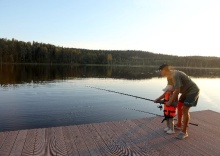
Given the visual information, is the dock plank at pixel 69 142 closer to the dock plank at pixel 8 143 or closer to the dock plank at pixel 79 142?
the dock plank at pixel 79 142

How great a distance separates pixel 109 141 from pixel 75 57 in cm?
11630

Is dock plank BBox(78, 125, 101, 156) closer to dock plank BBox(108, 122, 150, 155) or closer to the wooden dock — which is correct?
the wooden dock

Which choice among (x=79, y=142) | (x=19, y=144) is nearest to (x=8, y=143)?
(x=19, y=144)

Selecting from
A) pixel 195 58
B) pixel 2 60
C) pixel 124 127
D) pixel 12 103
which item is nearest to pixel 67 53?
pixel 2 60

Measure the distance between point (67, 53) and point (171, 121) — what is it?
112236 mm

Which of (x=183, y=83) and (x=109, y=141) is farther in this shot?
(x=183, y=83)

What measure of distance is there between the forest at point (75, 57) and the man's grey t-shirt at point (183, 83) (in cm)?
9952

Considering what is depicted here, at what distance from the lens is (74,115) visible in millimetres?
12047

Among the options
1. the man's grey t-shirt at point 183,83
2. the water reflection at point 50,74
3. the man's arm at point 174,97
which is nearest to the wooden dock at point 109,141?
the man's arm at point 174,97

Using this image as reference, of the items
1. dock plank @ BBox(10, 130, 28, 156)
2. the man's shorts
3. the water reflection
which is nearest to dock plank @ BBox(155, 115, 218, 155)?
the man's shorts

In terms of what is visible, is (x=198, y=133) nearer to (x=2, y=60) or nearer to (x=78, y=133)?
(x=78, y=133)

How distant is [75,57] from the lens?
11956 centimetres

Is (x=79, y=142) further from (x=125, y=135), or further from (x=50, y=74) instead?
(x=50, y=74)

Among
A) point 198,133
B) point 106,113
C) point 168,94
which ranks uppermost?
point 168,94
